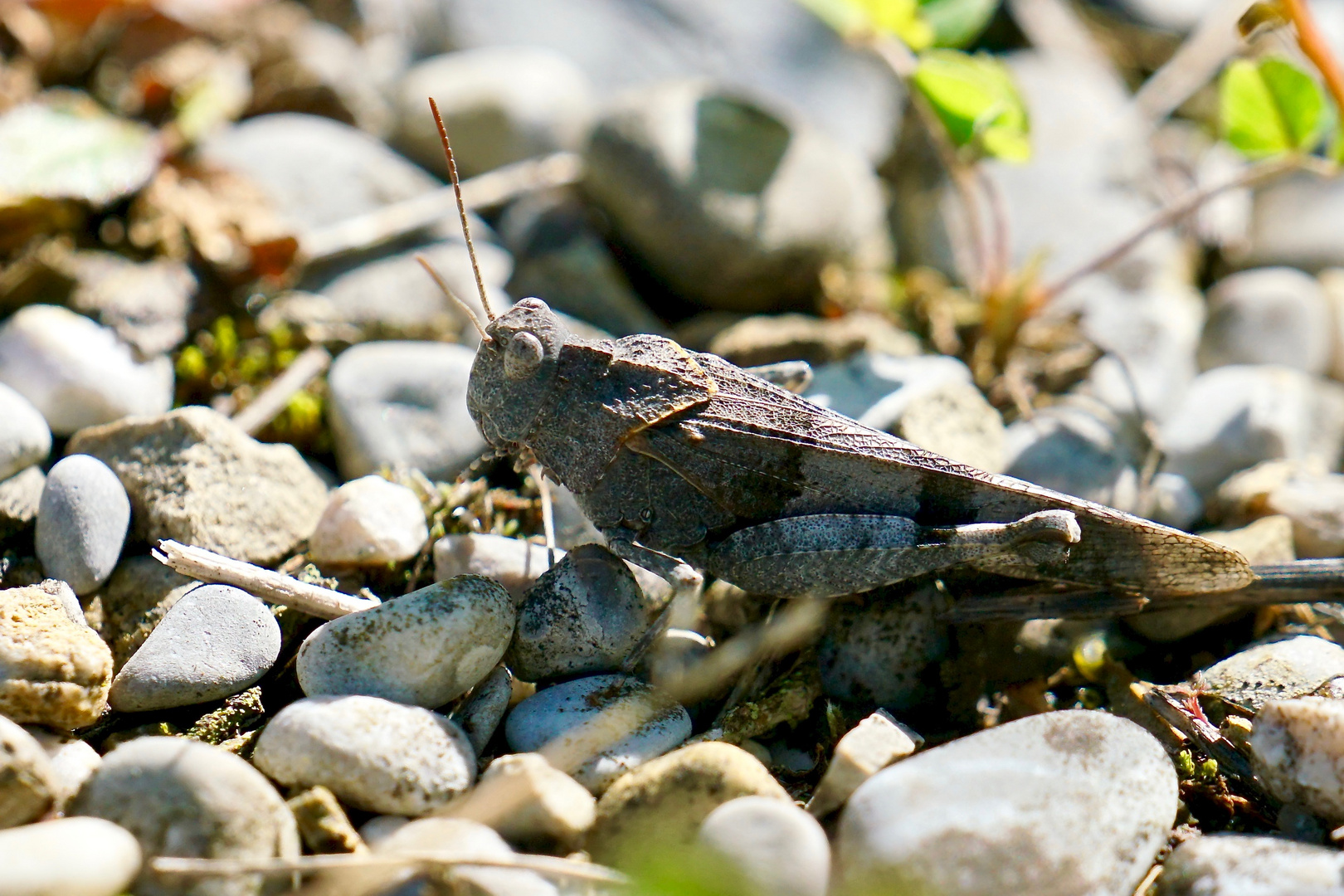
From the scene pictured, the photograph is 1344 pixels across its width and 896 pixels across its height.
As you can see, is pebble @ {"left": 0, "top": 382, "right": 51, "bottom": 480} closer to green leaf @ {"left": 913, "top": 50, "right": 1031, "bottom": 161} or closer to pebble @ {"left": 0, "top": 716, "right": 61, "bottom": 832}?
pebble @ {"left": 0, "top": 716, "right": 61, "bottom": 832}

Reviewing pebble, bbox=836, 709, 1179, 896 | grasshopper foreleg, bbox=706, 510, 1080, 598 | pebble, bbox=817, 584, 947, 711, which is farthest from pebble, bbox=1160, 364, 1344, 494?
pebble, bbox=836, 709, 1179, 896

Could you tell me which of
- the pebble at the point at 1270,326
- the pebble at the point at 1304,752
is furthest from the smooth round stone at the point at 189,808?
the pebble at the point at 1270,326

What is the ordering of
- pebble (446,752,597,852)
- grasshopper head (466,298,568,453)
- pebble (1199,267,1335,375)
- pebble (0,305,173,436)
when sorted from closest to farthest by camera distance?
pebble (446,752,597,852) < grasshopper head (466,298,568,453) < pebble (0,305,173,436) < pebble (1199,267,1335,375)

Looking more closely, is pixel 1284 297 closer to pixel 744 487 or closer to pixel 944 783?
pixel 744 487

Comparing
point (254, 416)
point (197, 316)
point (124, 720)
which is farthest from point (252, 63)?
point (124, 720)

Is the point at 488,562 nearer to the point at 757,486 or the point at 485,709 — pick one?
the point at 485,709

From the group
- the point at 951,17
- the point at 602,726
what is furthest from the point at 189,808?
the point at 951,17
